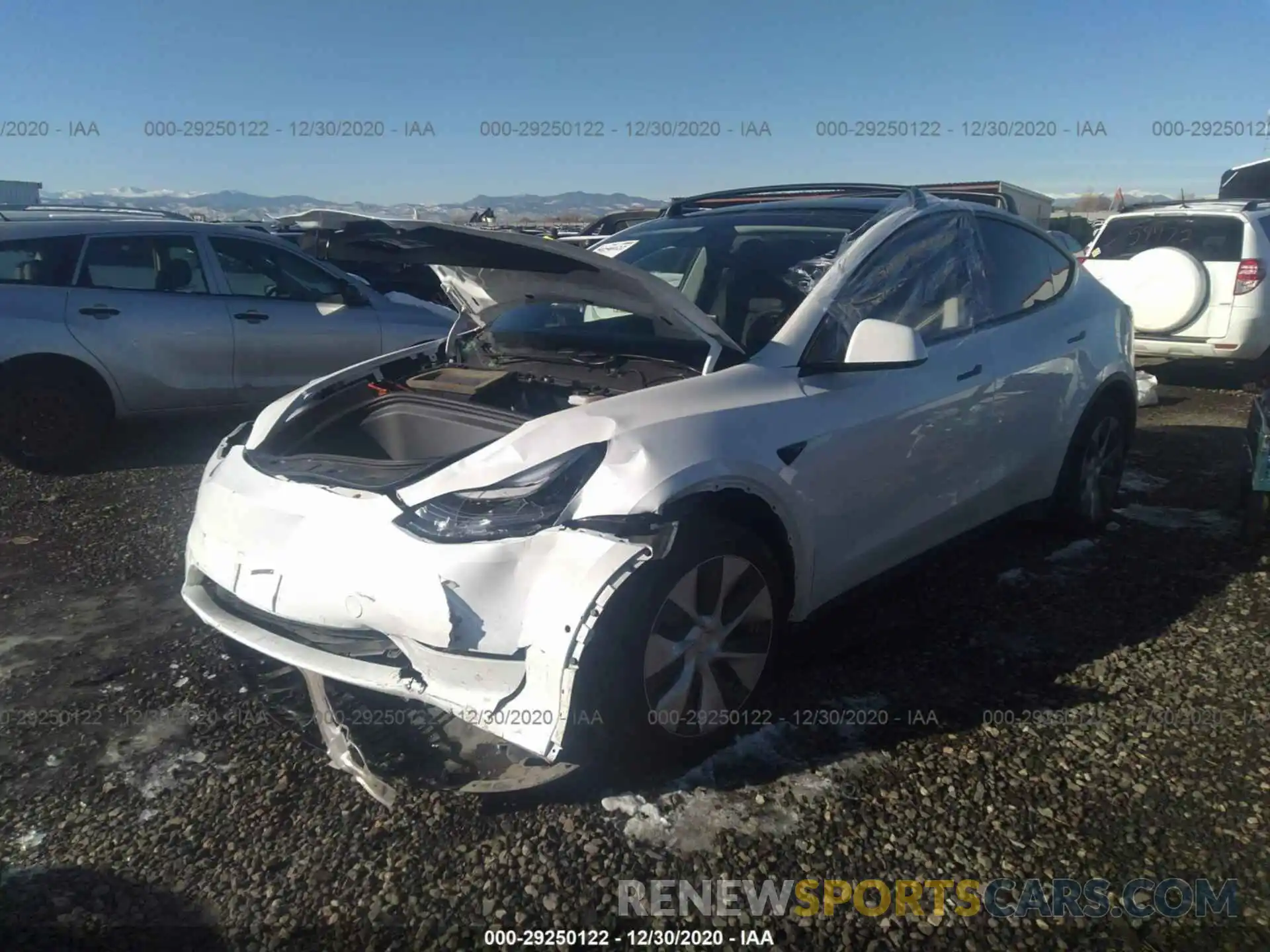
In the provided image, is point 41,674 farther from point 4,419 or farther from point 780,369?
point 4,419

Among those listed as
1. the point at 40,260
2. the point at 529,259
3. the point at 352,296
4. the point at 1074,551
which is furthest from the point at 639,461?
the point at 352,296

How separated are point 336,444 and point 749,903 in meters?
2.07

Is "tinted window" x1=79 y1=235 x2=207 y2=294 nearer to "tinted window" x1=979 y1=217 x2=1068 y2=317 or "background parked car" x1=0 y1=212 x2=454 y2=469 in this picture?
"background parked car" x1=0 y1=212 x2=454 y2=469

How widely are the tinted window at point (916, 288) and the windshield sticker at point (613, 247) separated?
45.2 inches

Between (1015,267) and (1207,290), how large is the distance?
5092 millimetres

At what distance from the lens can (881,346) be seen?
307cm

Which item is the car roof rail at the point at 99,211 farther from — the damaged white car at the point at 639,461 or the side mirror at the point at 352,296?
the damaged white car at the point at 639,461

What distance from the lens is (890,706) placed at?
10.6 feet

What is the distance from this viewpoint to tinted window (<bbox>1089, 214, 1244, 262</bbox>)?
29.1 feet

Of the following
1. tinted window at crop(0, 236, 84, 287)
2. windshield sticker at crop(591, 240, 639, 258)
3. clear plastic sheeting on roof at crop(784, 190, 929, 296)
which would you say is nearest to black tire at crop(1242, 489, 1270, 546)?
Result: clear plastic sheeting on roof at crop(784, 190, 929, 296)

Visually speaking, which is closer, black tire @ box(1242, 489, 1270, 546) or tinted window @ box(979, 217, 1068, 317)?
tinted window @ box(979, 217, 1068, 317)

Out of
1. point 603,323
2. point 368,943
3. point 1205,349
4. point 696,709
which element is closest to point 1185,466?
point 1205,349

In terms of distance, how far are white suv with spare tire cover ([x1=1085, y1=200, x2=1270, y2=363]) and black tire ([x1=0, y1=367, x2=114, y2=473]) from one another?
27.2 feet

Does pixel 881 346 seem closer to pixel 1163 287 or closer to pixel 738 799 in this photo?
pixel 738 799
